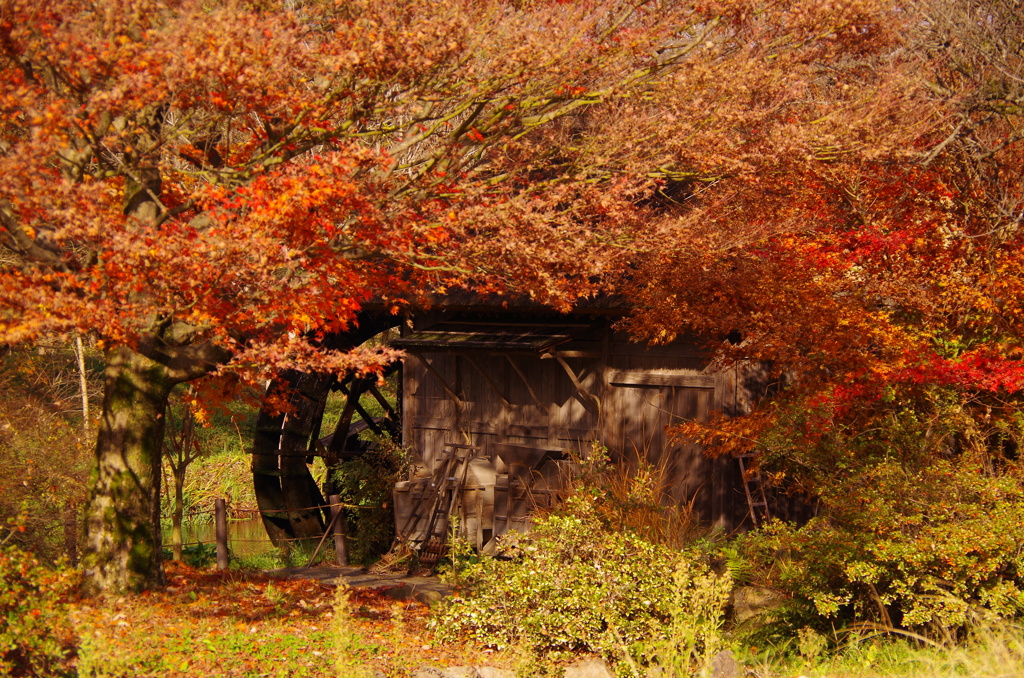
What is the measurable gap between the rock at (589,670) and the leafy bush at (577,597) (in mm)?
120

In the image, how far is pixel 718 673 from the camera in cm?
675

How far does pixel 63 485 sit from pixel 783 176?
8.87 m

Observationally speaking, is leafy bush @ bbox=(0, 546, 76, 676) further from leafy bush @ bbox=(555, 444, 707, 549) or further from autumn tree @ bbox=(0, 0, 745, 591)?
leafy bush @ bbox=(555, 444, 707, 549)

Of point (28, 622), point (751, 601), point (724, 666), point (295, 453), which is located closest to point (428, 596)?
point (751, 601)

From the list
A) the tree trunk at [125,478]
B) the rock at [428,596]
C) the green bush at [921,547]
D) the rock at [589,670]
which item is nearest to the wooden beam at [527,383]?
the rock at [428,596]

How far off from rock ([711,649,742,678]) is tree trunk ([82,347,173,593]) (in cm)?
510

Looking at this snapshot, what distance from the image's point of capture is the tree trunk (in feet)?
28.0

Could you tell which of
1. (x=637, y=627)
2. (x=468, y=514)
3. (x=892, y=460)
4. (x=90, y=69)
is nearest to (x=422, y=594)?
(x=468, y=514)

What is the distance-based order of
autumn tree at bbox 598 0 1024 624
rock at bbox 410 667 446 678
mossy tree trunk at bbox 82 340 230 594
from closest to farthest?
rock at bbox 410 667 446 678 < autumn tree at bbox 598 0 1024 624 < mossy tree trunk at bbox 82 340 230 594

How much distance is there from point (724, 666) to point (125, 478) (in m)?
5.38

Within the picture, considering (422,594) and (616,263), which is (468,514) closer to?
(422,594)

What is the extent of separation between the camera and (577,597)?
7.36 meters

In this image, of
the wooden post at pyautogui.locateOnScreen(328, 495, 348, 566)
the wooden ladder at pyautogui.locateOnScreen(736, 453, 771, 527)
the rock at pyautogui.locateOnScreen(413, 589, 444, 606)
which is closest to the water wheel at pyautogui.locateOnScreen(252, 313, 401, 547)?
the wooden post at pyautogui.locateOnScreen(328, 495, 348, 566)

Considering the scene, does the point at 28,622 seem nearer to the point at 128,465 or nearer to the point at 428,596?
the point at 128,465
